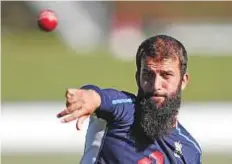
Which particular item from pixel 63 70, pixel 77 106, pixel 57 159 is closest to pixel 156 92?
pixel 77 106

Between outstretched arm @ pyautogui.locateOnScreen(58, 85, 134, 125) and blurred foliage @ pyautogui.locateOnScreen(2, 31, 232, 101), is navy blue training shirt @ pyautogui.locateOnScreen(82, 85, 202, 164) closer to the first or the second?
outstretched arm @ pyautogui.locateOnScreen(58, 85, 134, 125)

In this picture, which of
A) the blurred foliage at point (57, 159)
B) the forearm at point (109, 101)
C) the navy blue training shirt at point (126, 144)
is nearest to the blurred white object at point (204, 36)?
the blurred foliage at point (57, 159)

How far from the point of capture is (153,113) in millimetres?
3809

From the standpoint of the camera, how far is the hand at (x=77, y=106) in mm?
3246

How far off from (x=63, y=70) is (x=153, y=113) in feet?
33.6

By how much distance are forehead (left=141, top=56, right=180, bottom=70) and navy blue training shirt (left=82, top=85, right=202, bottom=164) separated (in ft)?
0.60

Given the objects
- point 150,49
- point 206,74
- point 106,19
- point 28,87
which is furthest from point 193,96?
point 150,49

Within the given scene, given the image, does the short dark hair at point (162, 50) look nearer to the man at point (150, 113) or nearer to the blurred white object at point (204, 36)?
the man at point (150, 113)

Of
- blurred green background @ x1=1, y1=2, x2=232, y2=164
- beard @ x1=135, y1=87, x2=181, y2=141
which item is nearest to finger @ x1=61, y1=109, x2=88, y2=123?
beard @ x1=135, y1=87, x2=181, y2=141

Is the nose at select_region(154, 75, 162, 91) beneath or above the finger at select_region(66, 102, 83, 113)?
above

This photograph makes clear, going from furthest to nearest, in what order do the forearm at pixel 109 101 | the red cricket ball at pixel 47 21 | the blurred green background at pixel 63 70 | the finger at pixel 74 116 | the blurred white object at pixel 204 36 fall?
the blurred white object at pixel 204 36 < the blurred green background at pixel 63 70 < the red cricket ball at pixel 47 21 < the forearm at pixel 109 101 < the finger at pixel 74 116

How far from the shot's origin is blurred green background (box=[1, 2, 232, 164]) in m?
12.4

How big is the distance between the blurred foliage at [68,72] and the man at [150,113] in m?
8.02

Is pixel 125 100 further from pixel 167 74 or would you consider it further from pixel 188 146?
pixel 188 146
